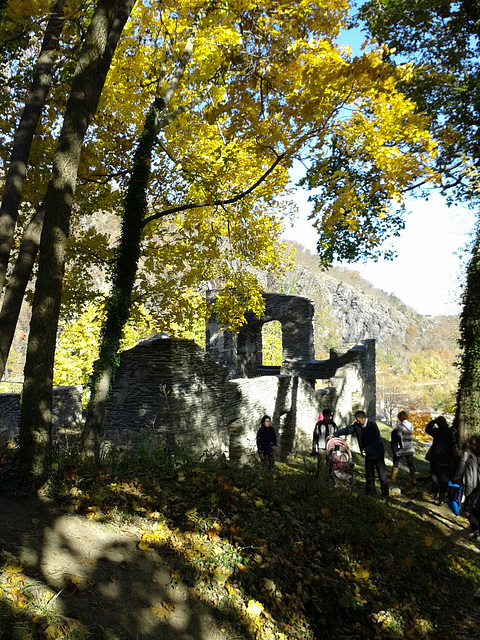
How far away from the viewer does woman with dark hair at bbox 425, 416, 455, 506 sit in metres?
9.77

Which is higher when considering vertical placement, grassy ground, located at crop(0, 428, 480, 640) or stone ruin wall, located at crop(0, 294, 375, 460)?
stone ruin wall, located at crop(0, 294, 375, 460)

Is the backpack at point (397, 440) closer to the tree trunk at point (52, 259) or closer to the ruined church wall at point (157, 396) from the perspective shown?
the ruined church wall at point (157, 396)

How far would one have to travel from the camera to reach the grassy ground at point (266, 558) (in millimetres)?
3963

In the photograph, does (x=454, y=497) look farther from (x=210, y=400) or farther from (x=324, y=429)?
(x=210, y=400)

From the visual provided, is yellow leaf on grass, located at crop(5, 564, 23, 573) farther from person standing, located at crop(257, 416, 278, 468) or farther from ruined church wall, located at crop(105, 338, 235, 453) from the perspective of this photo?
person standing, located at crop(257, 416, 278, 468)

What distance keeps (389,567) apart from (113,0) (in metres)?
7.73

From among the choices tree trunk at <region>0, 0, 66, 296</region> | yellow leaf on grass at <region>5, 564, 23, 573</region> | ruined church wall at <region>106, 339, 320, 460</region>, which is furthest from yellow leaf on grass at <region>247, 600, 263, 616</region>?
tree trunk at <region>0, 0, 66, 296</region>

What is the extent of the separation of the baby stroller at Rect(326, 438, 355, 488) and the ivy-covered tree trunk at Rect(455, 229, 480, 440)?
3643 mm

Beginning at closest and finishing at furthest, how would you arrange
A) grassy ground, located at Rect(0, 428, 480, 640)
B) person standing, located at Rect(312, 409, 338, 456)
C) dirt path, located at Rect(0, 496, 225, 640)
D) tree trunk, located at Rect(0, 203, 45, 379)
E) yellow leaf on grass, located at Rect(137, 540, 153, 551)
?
dirt path, located at Rect(0, 496, 225, 640), grassy ground, located at Rect(0, 428, 480, 640), yellow leaf on grass, located at Rect(137, 540, 153, 551), tree trunk, located at Rect(0, 203, 45, 379), person standing, located at Rect(312, 409, 338, 456)

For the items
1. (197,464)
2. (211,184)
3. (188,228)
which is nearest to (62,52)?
(211,184)

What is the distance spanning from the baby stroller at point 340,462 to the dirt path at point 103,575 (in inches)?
201

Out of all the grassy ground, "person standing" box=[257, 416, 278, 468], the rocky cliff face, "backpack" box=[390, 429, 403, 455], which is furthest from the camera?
the rocky cliff face

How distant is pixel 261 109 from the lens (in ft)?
28.3

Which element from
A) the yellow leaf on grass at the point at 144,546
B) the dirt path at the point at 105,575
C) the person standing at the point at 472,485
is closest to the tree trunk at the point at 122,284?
the dirt path at the point at 105,575
